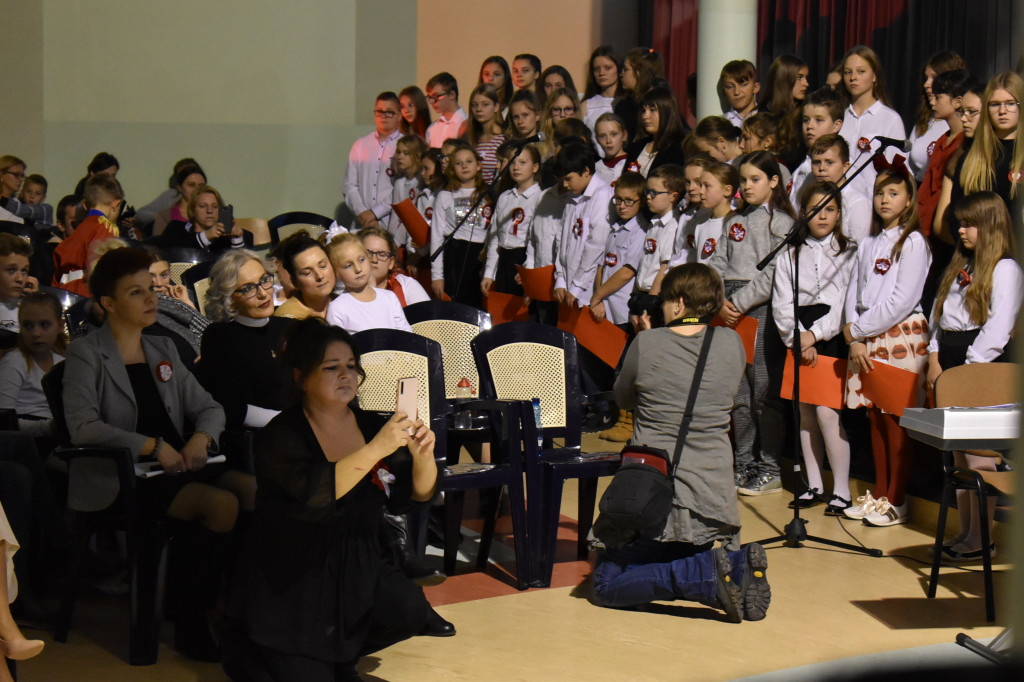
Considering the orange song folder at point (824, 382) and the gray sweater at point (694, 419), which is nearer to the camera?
the gray sweater at point (694, 419)

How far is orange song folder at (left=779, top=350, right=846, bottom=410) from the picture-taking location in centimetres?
522

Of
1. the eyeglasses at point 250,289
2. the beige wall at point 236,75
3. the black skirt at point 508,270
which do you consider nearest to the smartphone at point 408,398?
the eyeglasses at point 250,289

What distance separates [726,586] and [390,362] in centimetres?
153

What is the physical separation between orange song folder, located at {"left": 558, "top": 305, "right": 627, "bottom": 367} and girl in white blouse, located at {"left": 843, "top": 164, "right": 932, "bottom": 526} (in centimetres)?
155

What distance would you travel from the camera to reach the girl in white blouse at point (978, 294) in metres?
4.48

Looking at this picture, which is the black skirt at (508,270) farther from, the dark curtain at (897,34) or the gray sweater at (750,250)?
the dark curtain at (897,34)

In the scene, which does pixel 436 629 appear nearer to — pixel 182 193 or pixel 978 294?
pixel 978 294

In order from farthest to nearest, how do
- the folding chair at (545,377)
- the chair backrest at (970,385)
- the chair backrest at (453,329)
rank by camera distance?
the chair backrest at (453,329), the folding chair at (545,377), the chair backrest at (970,385)

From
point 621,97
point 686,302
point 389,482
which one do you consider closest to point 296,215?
point 621,97

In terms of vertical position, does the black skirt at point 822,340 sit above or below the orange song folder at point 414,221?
below

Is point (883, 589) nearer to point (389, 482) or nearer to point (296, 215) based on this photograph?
point (389, 482)

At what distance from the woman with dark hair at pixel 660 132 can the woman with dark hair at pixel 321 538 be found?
4.09 meters

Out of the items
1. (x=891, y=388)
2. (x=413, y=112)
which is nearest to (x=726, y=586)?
(x=891, y=388)

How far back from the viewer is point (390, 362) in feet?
14.4
